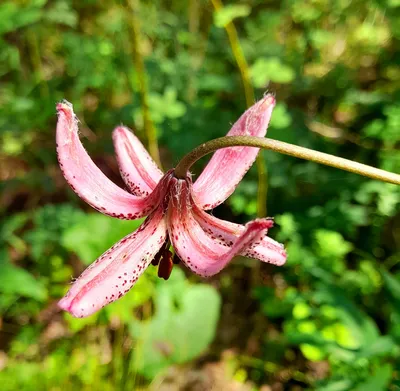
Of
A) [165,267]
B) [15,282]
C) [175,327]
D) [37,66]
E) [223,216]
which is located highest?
[165,267]

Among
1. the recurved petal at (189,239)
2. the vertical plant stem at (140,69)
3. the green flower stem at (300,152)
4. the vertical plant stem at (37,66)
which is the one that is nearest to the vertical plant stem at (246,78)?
the vertical plant stem at (140,69)

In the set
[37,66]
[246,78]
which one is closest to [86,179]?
[246,78]

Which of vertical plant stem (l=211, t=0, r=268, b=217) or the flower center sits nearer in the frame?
the flower center

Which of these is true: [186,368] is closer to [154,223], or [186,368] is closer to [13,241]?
[13,241]

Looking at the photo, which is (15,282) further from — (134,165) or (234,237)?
(234,237)

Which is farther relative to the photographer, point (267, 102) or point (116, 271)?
point (267, 102)

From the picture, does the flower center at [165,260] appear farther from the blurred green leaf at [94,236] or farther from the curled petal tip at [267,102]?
the blurred green leaf at [94,236]

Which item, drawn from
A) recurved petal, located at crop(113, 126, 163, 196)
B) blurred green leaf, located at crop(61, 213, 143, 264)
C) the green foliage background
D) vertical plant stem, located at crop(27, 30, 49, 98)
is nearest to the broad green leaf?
the green foliage background

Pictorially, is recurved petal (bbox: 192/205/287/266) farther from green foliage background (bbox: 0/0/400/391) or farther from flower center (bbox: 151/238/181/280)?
green foliage background (bbox: 0/0/400/391)
